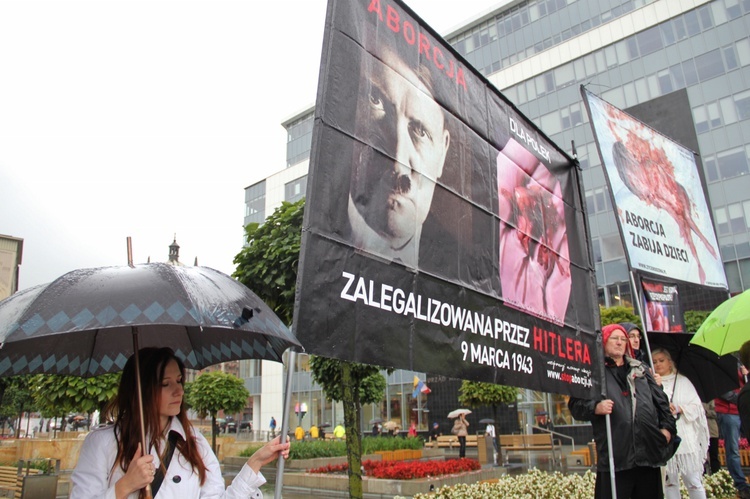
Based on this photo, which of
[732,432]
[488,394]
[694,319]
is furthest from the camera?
[694,319]

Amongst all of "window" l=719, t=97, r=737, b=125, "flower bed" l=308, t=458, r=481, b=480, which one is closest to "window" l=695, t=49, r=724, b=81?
"window" l=719, t=97, r=737, b=125

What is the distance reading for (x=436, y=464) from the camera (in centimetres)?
1428

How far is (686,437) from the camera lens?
5.84 m

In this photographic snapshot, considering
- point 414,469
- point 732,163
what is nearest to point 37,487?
point 414,469

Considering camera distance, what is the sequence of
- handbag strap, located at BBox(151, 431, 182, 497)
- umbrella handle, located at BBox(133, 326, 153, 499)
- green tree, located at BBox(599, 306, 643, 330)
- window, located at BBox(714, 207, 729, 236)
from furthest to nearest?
window, located at BBox(714, 207, 729, 236)
green tree, located at BBox(599, 306, 643, 330)
handbag strap, located at BBox(151, 431, 182, 497)
umbrella handle, located at BBox(133, 326, 153, 499)

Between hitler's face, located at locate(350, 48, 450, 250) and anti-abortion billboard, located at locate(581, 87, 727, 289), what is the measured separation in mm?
3883

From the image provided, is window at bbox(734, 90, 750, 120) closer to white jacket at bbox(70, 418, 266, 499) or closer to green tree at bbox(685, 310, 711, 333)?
green tree at bbox(685, 310, 711, 333)

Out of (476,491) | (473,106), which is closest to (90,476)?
(473,106)

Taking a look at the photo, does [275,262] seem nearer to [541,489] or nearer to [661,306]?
[541,489]

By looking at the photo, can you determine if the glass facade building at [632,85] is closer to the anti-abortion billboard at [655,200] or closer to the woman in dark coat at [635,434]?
the anti-abortion billboard at [655,200]

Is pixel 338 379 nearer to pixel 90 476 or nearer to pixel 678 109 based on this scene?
pixel 90 476

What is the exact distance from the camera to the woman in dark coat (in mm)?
4684

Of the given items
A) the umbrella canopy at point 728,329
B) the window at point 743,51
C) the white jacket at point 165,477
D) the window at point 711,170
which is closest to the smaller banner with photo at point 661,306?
the umbrella canopy at point 728,329

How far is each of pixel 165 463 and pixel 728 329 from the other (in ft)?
19.7
